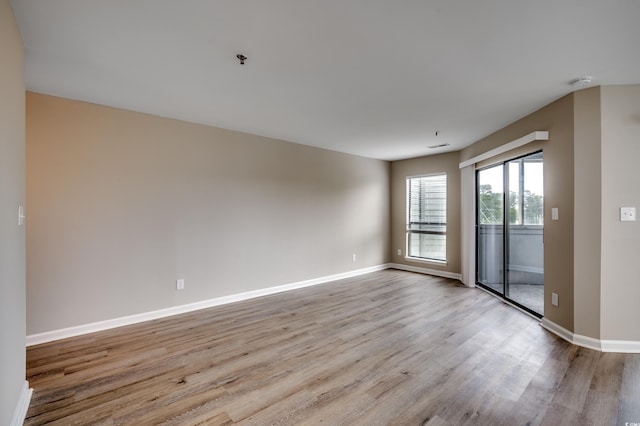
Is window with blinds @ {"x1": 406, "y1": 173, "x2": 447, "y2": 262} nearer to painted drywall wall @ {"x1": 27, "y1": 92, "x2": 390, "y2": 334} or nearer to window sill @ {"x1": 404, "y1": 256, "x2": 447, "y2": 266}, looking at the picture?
window sill @ {"x1": 404, "y1": 256, "x2": 447, "y2": 266}

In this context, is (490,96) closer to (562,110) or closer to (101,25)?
(562,110)

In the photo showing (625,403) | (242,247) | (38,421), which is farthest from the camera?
(242,247)

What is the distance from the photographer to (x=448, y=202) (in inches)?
228

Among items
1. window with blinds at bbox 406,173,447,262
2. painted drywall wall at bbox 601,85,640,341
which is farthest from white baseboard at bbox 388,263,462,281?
painted drywall wall at bbox 601,85,640,341

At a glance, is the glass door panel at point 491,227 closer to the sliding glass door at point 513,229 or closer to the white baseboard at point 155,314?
the sliding glass door at point 513,229

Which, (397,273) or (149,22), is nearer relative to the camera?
(149,22)

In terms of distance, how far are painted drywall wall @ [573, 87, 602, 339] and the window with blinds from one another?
3044 mm

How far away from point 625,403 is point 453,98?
2.86m

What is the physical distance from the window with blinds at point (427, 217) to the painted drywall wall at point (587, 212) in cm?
304

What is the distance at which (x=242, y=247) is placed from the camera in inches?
A: 170

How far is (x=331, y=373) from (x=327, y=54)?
256 centimetres

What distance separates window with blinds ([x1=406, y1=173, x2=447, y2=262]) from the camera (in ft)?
19.7

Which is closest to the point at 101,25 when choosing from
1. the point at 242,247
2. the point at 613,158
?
the point at 242,247

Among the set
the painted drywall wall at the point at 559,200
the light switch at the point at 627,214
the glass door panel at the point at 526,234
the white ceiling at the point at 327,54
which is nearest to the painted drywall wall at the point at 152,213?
the white ceiling at the point at 327,54
